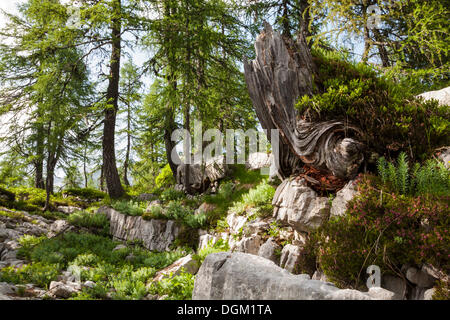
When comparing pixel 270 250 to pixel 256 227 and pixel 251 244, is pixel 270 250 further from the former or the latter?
pixel 256 227

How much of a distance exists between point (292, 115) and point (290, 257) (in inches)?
119

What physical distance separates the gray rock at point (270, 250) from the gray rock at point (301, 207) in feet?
1.90

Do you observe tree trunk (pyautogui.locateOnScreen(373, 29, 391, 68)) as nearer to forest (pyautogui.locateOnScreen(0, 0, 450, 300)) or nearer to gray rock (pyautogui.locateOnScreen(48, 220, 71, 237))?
forest (pyautogui.locateOnScreen(0, 0, 450, 300))

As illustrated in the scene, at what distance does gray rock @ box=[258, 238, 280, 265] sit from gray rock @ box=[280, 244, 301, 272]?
28 cm

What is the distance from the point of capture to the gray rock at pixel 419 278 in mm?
3623

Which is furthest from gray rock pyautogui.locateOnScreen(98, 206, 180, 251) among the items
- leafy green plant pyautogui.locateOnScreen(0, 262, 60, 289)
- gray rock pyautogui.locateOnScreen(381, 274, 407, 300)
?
gray rock pyautogui.locateOnScreen(381, 274, 407, 300)

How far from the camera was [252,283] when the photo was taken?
3195 millimetres

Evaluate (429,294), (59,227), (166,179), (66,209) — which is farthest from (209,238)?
(66,209)

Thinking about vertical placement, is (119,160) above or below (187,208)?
above

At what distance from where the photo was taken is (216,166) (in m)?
11.3

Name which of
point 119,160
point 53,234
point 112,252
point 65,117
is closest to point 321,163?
point 112,252

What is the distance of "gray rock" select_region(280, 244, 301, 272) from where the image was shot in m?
5.11
